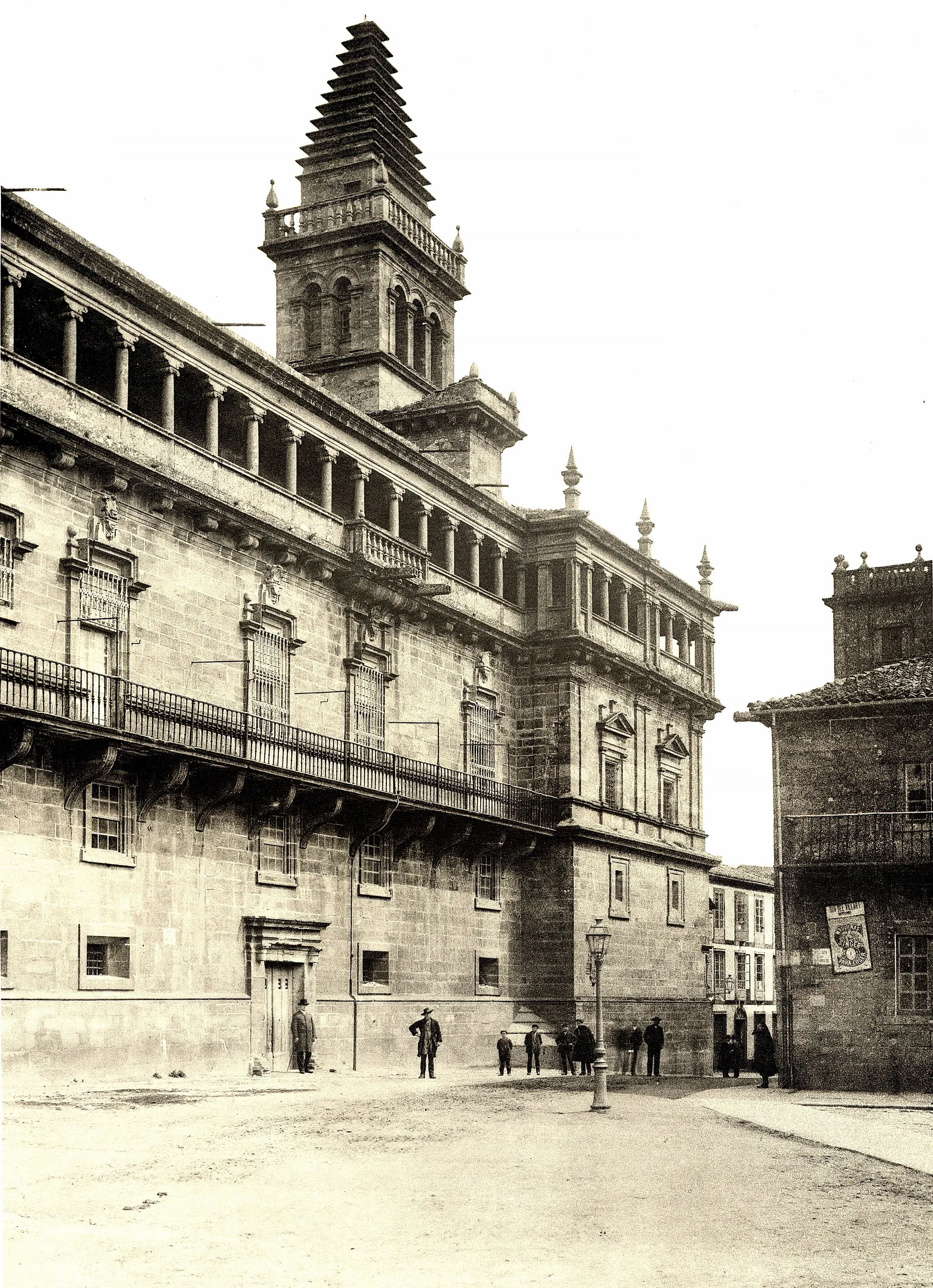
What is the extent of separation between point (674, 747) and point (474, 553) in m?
11.7

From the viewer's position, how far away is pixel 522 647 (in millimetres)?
41969

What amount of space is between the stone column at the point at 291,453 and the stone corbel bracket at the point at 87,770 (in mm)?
8746

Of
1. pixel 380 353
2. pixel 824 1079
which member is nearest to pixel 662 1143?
pixel 824 1079

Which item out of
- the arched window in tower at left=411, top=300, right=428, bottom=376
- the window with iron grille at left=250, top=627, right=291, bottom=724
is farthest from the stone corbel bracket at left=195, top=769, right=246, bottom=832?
the arched window in tower at left=411, top=300, right=428, bottom=376

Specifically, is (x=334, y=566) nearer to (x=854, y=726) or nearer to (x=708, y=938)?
(x=854, y=726)

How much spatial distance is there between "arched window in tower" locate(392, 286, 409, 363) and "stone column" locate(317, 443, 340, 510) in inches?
555

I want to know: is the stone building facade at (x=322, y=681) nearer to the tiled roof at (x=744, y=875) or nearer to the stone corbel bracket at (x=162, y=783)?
the stone corbel bracket at (x=162, y=783)

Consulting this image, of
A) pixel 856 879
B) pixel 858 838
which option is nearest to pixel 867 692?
pixel 858 838

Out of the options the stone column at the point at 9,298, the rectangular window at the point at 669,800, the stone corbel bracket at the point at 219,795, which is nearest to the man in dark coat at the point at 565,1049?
the rectangular window at the point at 669,800

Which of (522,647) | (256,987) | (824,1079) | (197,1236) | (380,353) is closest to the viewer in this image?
(197,1236)

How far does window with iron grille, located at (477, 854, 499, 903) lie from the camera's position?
3878 centimetres

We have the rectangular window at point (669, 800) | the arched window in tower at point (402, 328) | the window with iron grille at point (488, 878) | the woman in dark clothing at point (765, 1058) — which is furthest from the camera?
the rectangular window at point (669, 800)

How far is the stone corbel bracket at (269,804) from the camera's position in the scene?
29.4m

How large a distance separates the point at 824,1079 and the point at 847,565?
26954 mm
